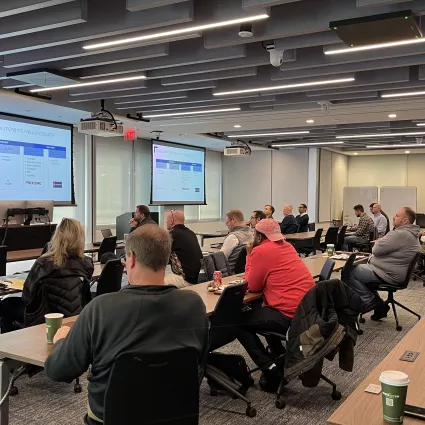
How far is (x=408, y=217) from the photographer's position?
5664mm

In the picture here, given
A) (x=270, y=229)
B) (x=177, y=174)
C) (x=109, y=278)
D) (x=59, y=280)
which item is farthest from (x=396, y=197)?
(x=59, y=280)

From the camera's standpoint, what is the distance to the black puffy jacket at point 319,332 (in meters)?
3.08

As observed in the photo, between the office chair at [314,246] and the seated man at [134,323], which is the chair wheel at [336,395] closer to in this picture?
the seated man at [134,323]

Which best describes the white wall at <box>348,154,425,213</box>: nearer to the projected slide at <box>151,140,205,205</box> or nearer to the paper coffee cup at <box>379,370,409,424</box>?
the projected slide at <box>151,140,205,205</box>

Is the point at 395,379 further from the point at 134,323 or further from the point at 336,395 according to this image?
the point at 336,395

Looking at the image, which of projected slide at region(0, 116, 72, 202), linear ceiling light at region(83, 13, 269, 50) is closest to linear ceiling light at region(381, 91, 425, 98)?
linear ceiling light at region(83, 13, 269, 50)

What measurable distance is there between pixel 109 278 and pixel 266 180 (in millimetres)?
10784

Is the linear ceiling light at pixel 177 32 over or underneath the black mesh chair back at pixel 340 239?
over

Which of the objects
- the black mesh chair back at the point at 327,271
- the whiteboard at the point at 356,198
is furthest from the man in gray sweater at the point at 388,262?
the whiteboard at the point at 356,198

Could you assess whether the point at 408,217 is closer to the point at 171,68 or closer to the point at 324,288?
the point at 324,288

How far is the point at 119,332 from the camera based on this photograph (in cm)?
174

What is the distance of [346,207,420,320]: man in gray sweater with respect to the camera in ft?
17.7

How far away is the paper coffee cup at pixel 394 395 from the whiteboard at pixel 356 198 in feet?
46.5

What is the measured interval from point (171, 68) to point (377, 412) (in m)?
5.15
